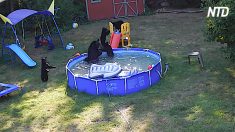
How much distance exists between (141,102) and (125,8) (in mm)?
13080

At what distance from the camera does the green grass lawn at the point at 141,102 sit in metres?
9.88

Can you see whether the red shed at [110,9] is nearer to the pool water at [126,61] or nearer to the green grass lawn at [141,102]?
the green grass lawn at [141,102]

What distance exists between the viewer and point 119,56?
50.5 ft

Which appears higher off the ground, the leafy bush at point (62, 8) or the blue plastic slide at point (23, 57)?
the leafy bush at point (62, 8)

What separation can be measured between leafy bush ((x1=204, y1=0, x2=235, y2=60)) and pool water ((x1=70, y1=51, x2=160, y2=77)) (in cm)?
281

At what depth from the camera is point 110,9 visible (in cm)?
2341

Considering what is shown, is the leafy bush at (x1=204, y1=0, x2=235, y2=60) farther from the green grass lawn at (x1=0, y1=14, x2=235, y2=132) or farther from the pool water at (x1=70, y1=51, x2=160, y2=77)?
the pool water at (x1=70, y1=51, x2=160, y2=77)

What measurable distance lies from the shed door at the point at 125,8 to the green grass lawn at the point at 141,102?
7705mm

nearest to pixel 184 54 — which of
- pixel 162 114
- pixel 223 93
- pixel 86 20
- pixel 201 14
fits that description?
pixel 223 93

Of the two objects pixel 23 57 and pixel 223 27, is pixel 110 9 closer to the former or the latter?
pixel 23 57

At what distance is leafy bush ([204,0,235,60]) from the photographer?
10548 millimetres

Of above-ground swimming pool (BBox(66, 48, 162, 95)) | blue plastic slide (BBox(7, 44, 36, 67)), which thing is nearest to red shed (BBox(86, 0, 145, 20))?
blue plastic slide (BBox(7, 44, 36, 67))

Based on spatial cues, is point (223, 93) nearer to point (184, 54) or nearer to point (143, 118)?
point (143, 118)

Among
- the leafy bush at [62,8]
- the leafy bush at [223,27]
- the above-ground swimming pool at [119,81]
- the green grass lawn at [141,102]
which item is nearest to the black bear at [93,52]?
the above-ground swimming pool at [119,81]
